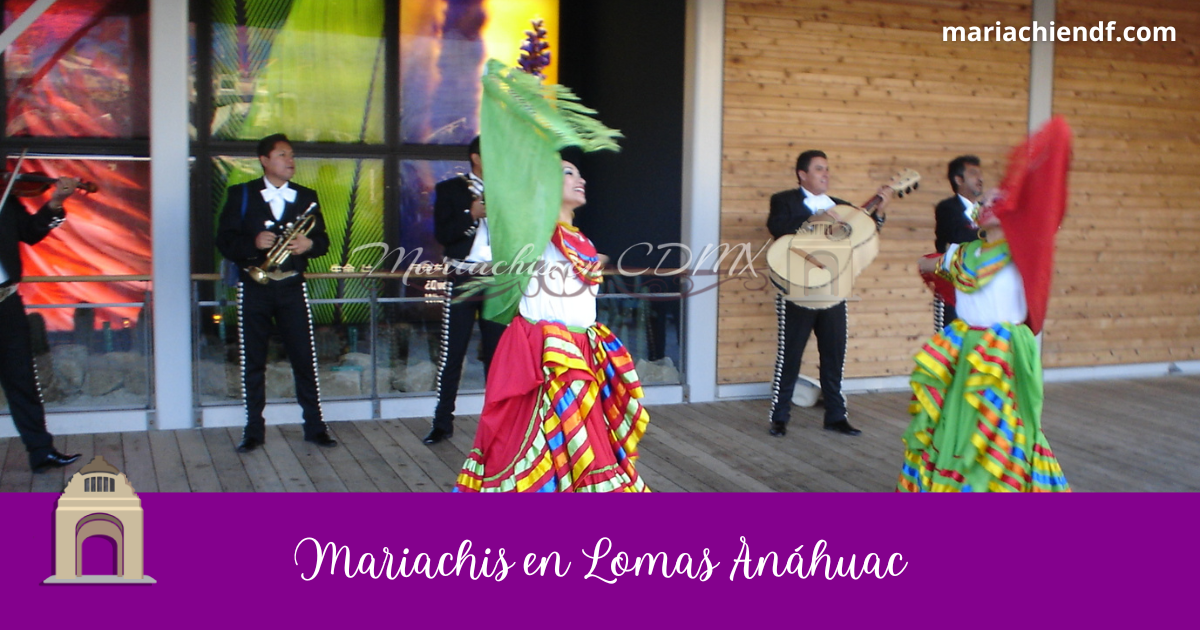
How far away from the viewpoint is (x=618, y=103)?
805cm

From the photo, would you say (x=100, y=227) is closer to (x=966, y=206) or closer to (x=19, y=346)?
(x=19, y=346)

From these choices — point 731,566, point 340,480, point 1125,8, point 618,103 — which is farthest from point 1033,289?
point 1125,8

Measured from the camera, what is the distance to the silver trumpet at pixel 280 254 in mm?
5691

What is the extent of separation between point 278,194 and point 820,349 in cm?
316

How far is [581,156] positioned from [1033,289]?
5027 millimetres

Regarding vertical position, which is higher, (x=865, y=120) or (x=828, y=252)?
(x=865, y=120)

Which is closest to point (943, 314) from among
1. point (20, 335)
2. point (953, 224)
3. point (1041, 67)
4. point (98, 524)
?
point (953, 224)

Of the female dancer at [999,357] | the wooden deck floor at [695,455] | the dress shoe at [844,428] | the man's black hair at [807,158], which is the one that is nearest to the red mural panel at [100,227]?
the wooden deck floor at [695,455]

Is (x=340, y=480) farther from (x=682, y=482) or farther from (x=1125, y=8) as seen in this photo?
(x=1125, y=8)

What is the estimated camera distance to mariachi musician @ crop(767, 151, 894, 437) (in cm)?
632

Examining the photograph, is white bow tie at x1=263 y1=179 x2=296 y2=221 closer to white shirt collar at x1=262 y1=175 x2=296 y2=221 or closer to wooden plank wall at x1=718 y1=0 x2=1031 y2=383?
white shirt collar at x1=262 y1=175 x2=296 y2=221

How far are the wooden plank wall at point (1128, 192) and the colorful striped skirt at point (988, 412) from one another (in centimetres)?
417

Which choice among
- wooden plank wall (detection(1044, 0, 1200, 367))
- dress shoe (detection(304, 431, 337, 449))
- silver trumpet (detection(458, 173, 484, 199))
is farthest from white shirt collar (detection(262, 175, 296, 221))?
wooden plank wall (detection(1044, 0, 1200, 367))

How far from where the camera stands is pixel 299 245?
18.7 feet
